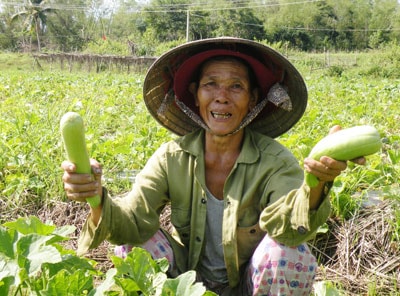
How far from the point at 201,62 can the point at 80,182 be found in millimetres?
992

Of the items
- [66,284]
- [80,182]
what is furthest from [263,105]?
[66,284]

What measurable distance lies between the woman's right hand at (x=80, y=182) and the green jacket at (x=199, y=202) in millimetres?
164

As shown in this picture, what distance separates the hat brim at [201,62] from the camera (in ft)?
7.79

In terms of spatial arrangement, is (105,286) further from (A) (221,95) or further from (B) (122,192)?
(B) (122,192)

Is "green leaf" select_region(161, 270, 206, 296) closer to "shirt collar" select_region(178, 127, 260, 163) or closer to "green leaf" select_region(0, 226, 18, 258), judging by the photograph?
"green leaf" select_region(0, 226, 18, 258)

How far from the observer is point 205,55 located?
239 cm

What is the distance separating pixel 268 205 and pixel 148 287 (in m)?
0.73

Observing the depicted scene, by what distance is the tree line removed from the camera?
5119cm

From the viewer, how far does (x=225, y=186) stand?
2.28 metres

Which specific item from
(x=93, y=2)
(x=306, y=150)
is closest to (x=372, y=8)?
(x=93, y=2)

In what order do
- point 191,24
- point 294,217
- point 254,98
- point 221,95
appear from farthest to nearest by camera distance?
point 191,24
point 254,98
point 221,95
point 294,217

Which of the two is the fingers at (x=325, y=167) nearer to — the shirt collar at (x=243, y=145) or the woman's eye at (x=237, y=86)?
the shirt collar at (x=243, y=145)

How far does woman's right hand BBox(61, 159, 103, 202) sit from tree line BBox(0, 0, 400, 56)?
42051 mm

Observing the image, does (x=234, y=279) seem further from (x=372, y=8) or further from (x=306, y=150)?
(x=372, y=8)
